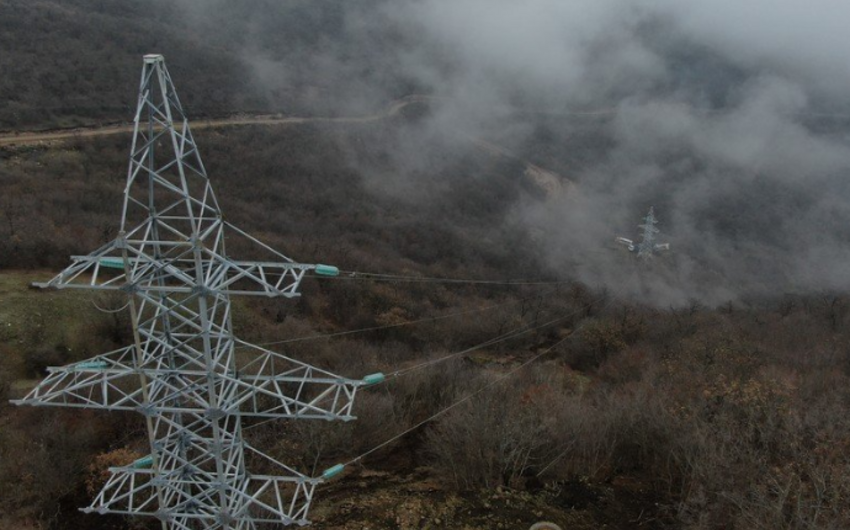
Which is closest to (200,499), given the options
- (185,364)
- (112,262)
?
(185,364)

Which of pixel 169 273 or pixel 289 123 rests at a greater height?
pixel 289 123

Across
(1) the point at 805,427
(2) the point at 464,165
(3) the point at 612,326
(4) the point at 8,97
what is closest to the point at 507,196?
(2) the point at 464,165

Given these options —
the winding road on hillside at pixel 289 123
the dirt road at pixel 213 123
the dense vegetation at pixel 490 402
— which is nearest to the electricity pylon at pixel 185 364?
the dense vegetation at pixel 490 402

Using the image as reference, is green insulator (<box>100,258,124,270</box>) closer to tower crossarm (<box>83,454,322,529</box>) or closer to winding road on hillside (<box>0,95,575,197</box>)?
tower crossarm (<box>83,454,322,529</box>)

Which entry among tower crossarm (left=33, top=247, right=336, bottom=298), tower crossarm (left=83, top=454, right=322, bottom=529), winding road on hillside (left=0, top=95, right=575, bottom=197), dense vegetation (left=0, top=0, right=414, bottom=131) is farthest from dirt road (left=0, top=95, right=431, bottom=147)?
tower crossarm (left=33, top=247, right=336, bottom=298)

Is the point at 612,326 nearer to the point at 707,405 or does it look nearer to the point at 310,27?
the point at 707,405

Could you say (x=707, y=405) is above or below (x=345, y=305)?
above

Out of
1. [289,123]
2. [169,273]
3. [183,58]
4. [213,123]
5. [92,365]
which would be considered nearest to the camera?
[169,273]

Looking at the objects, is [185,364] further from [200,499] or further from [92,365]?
[200,499]
